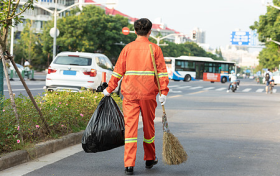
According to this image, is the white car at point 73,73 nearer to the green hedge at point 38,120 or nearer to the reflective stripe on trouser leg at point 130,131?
the green hedge at point 38,120

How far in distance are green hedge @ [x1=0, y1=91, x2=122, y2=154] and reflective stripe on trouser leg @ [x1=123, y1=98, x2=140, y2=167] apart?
1.41 metres

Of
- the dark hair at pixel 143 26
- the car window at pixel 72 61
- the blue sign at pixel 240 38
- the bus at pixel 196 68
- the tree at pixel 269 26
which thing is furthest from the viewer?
the blue sign at pixel 240 38

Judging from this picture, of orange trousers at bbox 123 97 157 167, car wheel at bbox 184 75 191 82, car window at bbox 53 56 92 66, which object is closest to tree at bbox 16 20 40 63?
car wheel at bbox 184 75 191 82

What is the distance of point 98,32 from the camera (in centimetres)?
5394

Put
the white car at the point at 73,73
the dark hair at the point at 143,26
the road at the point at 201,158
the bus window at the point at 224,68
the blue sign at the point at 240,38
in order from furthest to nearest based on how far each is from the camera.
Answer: the bus window at the point at 224,68 < the blue sign at the point at 240,38 < the white car at the point at 73,73 < the road at the point at 201,158 < the dark hair at the point at 143,26

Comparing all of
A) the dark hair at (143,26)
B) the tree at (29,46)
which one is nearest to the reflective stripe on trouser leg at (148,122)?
the dark hair at (143,26)

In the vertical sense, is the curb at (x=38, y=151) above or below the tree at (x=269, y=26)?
below

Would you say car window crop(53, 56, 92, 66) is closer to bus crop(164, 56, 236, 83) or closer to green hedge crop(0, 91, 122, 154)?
green hedge crop(0, 91, 122, 154)

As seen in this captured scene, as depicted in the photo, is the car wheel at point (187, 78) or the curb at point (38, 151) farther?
the car wheel at point (187, 78)

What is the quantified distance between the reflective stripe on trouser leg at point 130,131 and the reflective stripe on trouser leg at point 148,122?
0.09 metres

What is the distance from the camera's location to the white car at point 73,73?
1391cm

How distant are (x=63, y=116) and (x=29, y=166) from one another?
1956 millimetres

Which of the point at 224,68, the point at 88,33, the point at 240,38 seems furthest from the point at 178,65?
the point at 88,33

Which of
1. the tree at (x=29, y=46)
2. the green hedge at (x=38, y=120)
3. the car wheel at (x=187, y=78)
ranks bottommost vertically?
the car wheel at (x=187, y=78)
